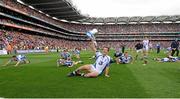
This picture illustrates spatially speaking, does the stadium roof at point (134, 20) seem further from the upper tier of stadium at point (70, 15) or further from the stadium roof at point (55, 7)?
the stadium roof at point (55, 7)

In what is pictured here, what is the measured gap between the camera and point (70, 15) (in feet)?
371

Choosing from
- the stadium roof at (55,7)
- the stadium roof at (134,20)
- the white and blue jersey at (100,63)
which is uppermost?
the stadium roof at (55,7)

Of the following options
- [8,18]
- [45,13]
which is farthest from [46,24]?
[8,18]

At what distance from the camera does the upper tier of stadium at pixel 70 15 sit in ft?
286

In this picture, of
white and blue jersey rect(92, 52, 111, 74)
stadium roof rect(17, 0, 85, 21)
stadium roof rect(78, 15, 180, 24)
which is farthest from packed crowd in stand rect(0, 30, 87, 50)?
stadium roof rect(78, 15, 180, 24)

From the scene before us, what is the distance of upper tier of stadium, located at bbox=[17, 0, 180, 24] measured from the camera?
87050mm

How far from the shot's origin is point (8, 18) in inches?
2766

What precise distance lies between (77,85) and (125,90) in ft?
6.77

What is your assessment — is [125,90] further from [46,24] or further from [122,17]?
[122,17]

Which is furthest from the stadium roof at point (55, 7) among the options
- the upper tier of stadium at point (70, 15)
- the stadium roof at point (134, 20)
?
the stadium roof at point (134, 20)

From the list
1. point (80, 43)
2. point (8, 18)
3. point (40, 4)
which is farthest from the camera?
point (80, 43)

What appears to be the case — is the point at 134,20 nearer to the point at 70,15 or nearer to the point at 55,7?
the point at 70,15

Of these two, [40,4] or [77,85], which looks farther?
[40,4]

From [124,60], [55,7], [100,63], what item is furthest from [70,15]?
[100,63]
